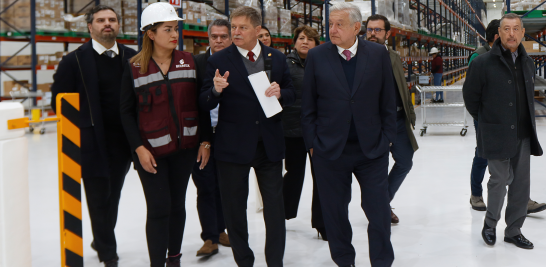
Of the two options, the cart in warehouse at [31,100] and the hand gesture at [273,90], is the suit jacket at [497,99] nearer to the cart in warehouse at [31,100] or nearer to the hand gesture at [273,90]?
the hand gesture at [273,90]

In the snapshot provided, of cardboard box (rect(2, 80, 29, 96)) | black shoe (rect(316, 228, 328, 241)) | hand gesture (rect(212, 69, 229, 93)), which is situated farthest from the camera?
cardboard box (rect(2, 80, 29, 96))

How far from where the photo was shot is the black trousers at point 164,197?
275 cm

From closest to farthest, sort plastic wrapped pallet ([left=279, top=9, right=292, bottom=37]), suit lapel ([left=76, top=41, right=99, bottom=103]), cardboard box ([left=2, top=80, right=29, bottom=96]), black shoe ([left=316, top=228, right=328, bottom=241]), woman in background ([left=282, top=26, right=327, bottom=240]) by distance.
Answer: suit lapel ([left=76, top=41, right=99, bottom=103]) < woman in background ([left=282, top=26, right=327, bottom=240]) < black shoe ([left=316, top=228, right=328, bottom=241]) < cardboard box ([left=2, top=80, right=29, bottom=96]) < plastic wrapped pallet ([left=279, top=9, right=292, bottom=37])

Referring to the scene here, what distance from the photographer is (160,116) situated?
273cm

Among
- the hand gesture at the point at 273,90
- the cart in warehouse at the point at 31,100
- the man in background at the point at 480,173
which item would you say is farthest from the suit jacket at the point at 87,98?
the cart in warehouse at the point at 31,100

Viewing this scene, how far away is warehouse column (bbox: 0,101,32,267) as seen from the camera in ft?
6.84

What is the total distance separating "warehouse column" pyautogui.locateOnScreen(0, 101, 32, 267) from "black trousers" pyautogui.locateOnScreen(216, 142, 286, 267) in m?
1.03

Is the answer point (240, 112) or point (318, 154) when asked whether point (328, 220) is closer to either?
point (318, 154)

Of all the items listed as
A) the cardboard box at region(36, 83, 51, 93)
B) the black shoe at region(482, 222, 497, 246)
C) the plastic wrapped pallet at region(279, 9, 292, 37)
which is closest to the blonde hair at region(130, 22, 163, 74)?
the black shoe at region(482, 222, 497, 246)

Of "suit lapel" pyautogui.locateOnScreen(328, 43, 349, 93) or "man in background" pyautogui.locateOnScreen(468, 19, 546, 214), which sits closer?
"suit lapel" pyautogui.locateOnScreen(328, 43, 349, 93)

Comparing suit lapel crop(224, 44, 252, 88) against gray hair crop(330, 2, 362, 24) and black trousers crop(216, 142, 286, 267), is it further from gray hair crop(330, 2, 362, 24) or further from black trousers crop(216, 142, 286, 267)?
gray hair crop(330, 2, 362, 24)

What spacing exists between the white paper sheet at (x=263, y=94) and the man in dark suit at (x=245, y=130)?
0.03 meters

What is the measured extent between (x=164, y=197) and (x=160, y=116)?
0.44 m

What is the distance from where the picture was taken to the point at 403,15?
42.6 ft
